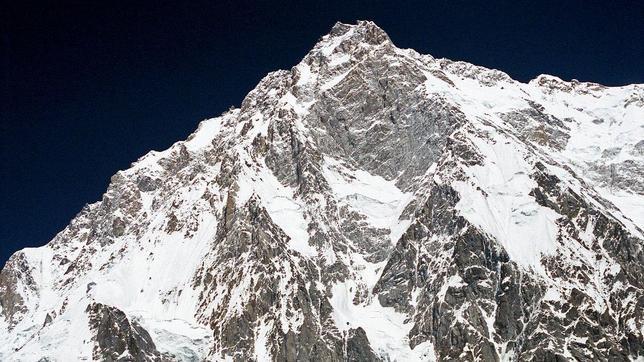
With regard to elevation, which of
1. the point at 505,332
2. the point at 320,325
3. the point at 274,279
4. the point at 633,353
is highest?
the point at 274,279

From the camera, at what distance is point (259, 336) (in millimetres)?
192375

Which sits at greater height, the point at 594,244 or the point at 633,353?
the point at 594,244

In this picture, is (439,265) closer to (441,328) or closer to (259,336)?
(441,328)

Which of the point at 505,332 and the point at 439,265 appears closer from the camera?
the point at 505,332

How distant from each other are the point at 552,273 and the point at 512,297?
12686 millimetres

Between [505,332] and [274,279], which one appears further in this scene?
[274,279]

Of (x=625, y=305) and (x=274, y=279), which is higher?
(x=274, y=279)

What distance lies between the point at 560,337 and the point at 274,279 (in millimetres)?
68741

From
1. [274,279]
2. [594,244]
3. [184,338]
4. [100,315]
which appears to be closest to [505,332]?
[594,244]

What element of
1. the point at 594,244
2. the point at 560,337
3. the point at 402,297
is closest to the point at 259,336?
the point at 402,297

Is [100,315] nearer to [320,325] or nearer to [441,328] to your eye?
[320,325]

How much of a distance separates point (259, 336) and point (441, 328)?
142 ft

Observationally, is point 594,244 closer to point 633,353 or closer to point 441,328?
point 633,353

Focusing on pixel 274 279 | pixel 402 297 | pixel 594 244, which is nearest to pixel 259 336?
pixel 274 279
